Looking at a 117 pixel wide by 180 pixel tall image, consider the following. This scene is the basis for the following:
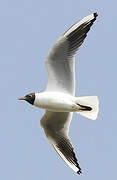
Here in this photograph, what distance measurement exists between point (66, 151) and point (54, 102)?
111 centimetres

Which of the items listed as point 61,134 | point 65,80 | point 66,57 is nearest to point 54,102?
point 65,80

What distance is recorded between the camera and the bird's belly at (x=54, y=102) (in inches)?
398

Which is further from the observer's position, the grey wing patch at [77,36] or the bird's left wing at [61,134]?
the bird's left wing at [61,134]

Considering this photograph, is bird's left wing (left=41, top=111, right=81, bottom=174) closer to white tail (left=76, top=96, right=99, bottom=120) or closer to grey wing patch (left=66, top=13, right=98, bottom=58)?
white tail (left=76, top=96, right=99, bottom=120)

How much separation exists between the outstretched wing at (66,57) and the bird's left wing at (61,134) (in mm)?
639

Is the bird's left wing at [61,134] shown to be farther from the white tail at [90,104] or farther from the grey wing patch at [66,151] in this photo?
the white tail at [90,104]

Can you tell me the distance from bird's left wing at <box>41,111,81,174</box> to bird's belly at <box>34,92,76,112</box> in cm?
67

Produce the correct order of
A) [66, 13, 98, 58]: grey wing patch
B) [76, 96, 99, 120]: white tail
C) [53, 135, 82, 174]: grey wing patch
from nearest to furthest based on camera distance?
[76, 96, 99, 120]: white tail → [66, 13, 98, 58]: grey wing patch → [53, 135, 82, 174]: grey wing patch

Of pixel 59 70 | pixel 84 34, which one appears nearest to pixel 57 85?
pixel 59 70

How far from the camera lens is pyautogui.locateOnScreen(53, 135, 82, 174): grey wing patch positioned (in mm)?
10836

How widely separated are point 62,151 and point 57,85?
1.16m

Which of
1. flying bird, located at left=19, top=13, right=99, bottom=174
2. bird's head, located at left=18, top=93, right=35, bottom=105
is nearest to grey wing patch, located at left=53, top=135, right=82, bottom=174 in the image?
flying bird, located at left=19, top=13, right=99, bottom=174

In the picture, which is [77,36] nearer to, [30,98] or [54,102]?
[54,102]

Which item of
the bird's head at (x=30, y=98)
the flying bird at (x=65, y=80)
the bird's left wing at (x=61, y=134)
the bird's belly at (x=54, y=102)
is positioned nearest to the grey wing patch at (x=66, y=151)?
the bird's left wing at (x=61, y=134)
